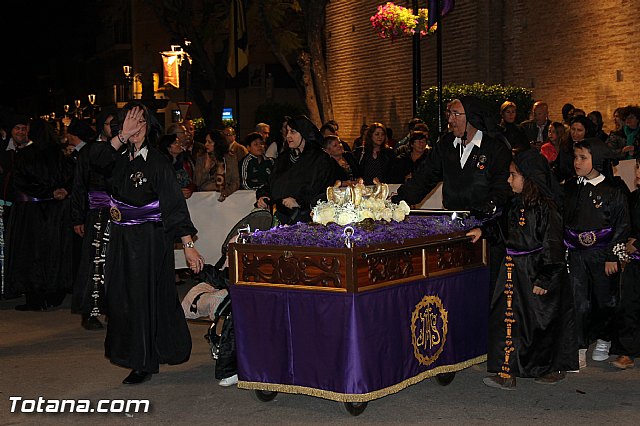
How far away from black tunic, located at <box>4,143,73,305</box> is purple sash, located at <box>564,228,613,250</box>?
20.2ft

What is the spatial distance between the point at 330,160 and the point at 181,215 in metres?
2.10

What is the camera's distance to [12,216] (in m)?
13.1

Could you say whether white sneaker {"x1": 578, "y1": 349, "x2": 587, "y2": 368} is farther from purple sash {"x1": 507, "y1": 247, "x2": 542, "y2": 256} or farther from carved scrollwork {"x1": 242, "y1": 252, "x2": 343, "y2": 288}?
carved scrollwork {"x1": 242, "y1": 252, "x2": 343, "y2": 288}

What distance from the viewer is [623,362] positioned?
9.16 metres

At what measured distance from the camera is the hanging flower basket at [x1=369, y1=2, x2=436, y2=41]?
20953 mm

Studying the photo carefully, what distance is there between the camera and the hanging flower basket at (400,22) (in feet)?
68.7

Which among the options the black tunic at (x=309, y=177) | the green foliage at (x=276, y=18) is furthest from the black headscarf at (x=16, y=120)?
the green foliage at (x=276, y=18)

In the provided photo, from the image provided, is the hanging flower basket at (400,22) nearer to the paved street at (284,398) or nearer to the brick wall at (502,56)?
the brick wall at (502,56)

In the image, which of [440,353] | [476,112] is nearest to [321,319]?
[440,353]

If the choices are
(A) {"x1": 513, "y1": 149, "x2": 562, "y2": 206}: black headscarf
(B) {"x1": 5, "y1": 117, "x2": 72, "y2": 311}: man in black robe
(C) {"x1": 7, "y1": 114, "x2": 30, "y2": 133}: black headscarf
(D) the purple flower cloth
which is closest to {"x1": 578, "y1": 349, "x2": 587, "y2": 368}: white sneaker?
(A) {"x1": 513, "y1": 149, "x2": 562, "y2": 206}: black headscarf

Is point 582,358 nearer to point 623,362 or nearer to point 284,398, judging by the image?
point 623,362

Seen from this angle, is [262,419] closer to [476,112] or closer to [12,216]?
[476,112]

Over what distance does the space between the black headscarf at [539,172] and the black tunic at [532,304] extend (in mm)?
123

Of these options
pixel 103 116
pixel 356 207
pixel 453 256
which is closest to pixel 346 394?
pixel 356 207
